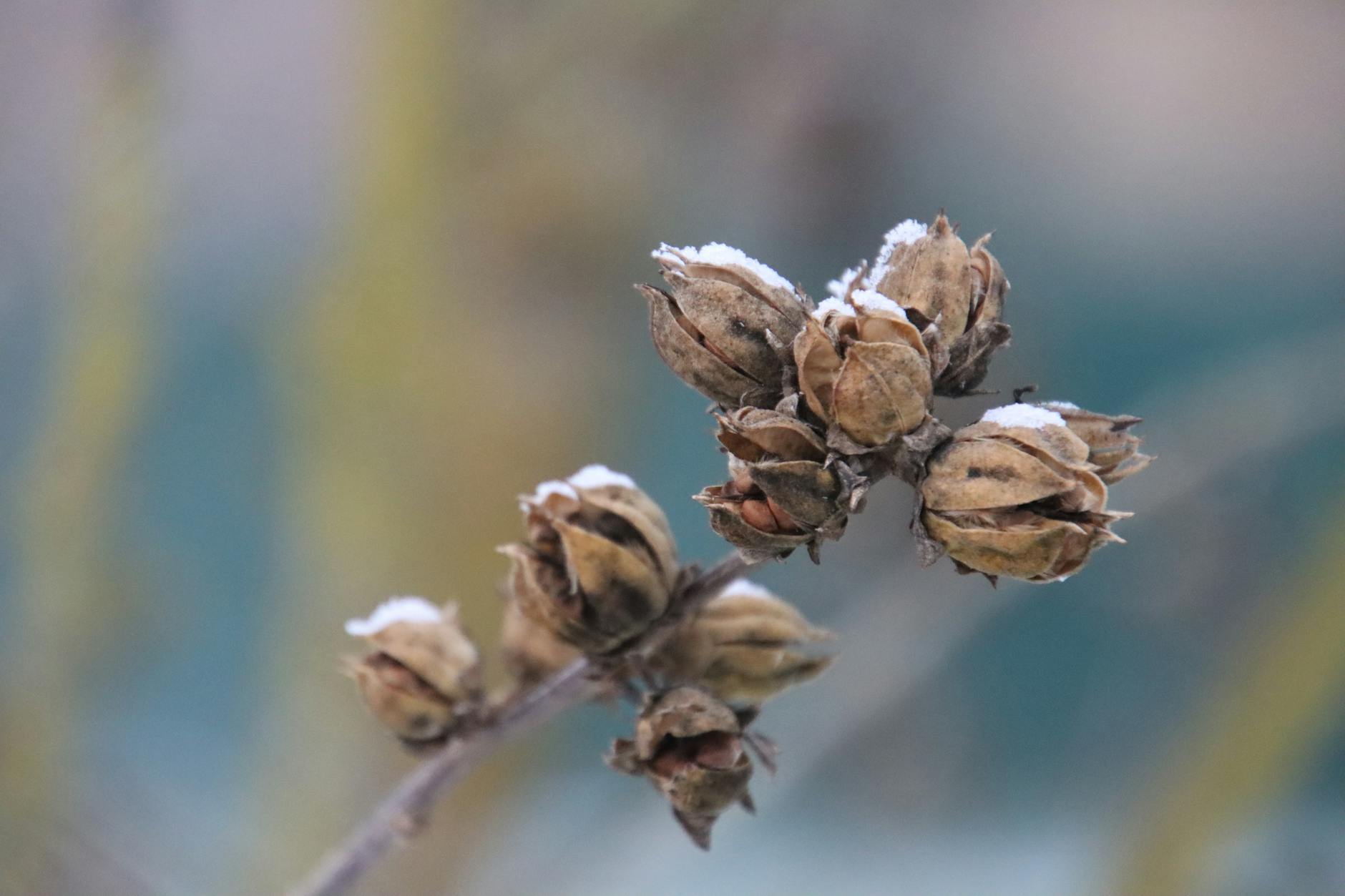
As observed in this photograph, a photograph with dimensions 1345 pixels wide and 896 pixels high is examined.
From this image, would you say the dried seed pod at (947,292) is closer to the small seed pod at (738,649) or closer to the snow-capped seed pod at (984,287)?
the snow-capped seed pod at (984,287)

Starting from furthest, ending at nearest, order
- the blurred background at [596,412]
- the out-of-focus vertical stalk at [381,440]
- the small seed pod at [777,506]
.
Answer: the out-of-focus vertical stalk at [381,440] < the blurred background at [596,412] < the small seed pod at [777,506]

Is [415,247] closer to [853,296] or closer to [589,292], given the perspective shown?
[589,292]

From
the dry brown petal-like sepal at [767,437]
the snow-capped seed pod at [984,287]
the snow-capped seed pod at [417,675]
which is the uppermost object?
the snow-capped seed pod at [984,287]

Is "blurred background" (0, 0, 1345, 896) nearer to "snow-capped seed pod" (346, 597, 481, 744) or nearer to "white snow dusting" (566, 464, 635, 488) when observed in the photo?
"snow-capped seed pod" (346, 597, 481, 744)

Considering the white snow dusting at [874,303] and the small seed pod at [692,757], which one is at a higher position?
the white snow dusting at [874,303]

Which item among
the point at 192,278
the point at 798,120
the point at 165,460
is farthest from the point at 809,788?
the point at 192,278

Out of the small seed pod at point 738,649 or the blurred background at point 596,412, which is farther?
the blurred background at point 596,412

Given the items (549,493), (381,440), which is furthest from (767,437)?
(381,440)

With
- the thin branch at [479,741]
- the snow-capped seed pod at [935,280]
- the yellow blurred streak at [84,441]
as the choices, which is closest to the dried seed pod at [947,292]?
the snow-capped seed pod at [935,280]
